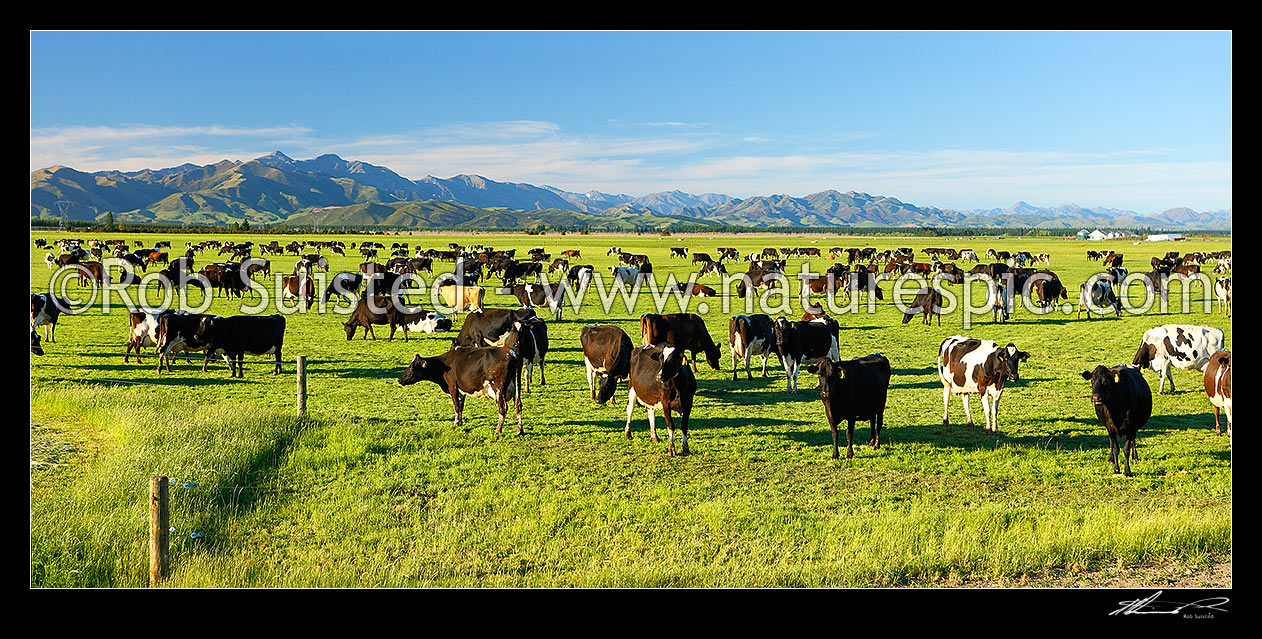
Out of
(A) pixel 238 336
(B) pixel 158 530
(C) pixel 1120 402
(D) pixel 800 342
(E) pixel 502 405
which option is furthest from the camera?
(A) pixel 238 336

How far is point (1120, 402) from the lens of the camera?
10.7 meters

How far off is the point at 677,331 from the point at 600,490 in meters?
8.20

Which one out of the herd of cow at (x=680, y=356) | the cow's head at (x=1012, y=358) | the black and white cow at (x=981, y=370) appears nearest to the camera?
the herd of cow at (x=680, y=356)

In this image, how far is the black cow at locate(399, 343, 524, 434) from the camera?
13.1 m

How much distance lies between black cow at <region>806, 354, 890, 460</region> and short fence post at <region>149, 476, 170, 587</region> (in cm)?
802

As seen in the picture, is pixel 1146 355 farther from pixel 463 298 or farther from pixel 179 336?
pixel 463 298

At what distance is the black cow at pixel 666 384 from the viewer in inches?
463

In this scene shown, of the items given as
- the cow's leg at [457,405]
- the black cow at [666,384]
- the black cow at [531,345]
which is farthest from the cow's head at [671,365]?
the black cow at [531,345]

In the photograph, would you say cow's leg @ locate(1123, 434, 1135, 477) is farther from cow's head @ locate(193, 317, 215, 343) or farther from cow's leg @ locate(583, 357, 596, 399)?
cow's head @ locate(193, 317, 215, 343)

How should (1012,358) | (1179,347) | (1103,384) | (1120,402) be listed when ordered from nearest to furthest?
(1103,384) → (1120,402) → (1012,358) → (1179,347)

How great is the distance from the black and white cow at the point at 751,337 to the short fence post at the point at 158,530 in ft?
40.4

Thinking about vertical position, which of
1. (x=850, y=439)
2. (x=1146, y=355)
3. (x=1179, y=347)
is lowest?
(x=850, y=439)

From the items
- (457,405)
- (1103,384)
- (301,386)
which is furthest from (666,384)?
(301,386)
